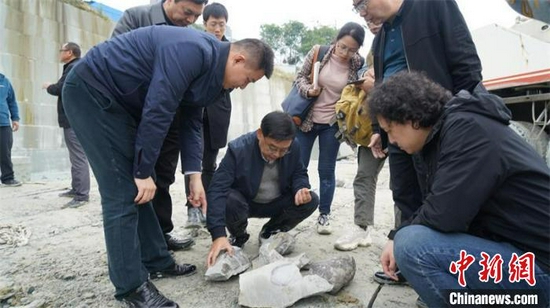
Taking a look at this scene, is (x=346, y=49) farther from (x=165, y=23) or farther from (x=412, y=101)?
(x=412, y=101)

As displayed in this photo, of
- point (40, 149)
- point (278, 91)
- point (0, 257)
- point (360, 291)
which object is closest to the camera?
point (360, 291)

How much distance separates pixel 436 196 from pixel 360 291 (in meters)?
0.88

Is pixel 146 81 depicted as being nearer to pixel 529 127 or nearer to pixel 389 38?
pixel 389 38

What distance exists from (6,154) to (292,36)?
32.2m

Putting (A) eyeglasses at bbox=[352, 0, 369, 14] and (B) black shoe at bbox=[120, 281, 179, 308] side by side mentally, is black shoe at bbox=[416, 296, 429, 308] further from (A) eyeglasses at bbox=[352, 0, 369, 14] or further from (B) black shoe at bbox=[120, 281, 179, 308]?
(A) eyeglasses at bbox=[352, 0, 369, 14]

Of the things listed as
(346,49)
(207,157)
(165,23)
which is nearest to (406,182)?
(346,49)

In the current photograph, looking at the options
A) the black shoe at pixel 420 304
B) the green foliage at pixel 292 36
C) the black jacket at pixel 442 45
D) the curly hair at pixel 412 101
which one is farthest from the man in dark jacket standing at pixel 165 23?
the green foliage at pixel 292 36

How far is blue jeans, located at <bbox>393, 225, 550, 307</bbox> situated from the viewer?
1.39 metres

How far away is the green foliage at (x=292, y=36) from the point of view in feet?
115

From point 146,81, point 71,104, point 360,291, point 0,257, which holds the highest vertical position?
point 146,81

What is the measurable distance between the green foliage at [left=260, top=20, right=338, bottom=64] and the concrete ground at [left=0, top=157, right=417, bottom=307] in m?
32.3

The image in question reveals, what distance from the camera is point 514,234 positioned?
1390mm

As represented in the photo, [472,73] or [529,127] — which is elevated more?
[472,73]

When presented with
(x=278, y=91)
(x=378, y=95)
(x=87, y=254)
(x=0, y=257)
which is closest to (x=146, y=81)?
(x=378, y=95)
